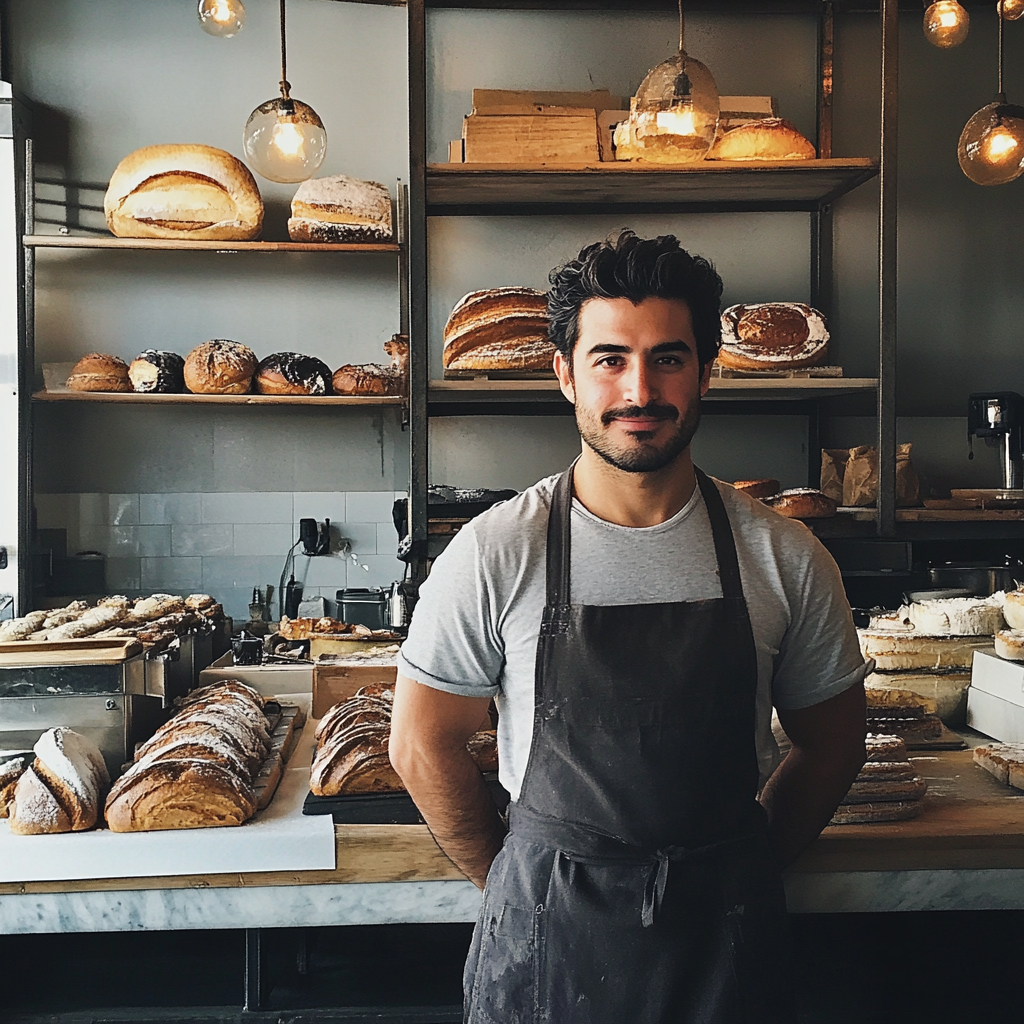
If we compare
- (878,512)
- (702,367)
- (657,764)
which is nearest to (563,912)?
(657,764)

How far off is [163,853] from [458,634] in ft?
2.10

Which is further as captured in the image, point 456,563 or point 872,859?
point 872,859

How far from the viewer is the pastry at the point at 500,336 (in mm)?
3135

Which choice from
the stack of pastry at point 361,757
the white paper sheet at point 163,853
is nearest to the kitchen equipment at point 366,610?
the stack of pastry at point 361,757

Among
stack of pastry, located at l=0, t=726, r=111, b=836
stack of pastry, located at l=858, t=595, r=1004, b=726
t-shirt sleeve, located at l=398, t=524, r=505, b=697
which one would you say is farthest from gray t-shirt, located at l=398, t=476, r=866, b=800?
stack of pastry, located at l=858, t=595, r=1004, b=726

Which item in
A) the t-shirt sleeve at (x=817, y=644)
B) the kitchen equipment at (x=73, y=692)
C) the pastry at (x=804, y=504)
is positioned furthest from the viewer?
the pastry at (x=804, y=504)

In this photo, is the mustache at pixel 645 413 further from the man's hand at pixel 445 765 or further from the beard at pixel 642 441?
the man's hand at pixel 445 765

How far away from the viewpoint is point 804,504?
3.28m

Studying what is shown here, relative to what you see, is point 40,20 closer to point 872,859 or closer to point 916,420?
point 916,420

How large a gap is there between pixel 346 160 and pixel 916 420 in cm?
239

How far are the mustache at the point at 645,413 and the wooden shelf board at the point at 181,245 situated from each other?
2481 millimetres

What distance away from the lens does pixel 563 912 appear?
1359 mm

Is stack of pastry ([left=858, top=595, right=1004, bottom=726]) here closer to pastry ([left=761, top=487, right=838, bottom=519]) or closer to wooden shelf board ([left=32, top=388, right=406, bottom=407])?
pastry ([left=761, top=487, right=838, bottom=519])

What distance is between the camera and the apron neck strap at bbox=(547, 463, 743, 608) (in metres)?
1.41
